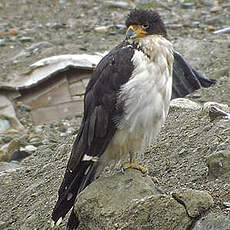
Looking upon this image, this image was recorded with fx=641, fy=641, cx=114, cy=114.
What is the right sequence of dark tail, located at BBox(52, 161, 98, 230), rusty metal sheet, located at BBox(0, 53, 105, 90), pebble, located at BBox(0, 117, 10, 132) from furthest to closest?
rusty metal sheet, located at BBox(0, 53, 105, 90), pebble, located at BBox(0, 117, 10, 132), dark tail, located at BBox(52, 161, 98, 230)

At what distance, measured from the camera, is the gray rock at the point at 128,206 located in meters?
3.72

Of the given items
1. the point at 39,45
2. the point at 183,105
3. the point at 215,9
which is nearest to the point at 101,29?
the point at 39,45

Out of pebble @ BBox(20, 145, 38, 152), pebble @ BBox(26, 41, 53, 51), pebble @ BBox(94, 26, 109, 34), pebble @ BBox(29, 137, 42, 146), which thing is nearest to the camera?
pebble @ BBox(20, 145, 38, 152)

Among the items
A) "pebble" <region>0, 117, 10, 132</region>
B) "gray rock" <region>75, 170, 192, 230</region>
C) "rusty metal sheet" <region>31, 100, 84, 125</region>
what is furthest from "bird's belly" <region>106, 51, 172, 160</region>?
"rusty metal sheet" <region>31, 100, 84, 125</region>

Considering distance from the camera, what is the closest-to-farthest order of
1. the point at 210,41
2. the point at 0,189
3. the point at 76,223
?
1. the point at 76,223
2. the point at 0,189
3. the point at 210,41

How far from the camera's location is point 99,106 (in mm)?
4281

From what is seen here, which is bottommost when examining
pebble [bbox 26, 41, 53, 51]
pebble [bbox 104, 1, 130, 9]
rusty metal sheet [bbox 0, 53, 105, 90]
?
pebble [bbox 26, 41, 53, 51]

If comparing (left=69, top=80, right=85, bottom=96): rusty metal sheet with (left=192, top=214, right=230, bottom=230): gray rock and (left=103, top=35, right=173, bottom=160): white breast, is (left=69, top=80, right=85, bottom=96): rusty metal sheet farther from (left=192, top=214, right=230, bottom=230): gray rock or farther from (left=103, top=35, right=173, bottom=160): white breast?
(left=192, top=214, right=230, bottom=230): gray rock

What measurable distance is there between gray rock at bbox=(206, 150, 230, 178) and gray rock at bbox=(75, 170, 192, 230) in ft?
1.35

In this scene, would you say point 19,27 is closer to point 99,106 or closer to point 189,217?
point 99,106

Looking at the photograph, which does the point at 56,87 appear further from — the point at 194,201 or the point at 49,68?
the point at 194,201

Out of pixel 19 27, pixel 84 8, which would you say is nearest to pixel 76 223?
pixel 19 27

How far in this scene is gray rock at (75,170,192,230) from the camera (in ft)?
12.2

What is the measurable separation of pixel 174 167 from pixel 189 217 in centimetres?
89
